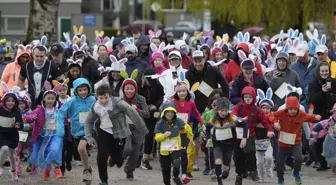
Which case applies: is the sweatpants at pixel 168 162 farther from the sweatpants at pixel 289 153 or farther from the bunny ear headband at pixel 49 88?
the bunny ear headband at pixel 49 88

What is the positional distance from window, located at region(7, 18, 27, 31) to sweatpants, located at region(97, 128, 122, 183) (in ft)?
119

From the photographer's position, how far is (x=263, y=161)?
15.3 meters

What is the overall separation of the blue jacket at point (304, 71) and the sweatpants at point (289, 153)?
358 cm

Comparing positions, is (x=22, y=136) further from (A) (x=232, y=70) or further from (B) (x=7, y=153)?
(A) (x=232, y=70)

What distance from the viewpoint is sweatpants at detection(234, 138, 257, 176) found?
14.5 meters

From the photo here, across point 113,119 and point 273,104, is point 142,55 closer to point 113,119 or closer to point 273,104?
point 273,104

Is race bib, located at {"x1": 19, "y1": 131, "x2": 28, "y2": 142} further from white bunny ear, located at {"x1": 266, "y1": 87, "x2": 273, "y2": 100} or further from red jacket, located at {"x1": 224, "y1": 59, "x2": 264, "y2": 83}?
red jacket, located at {"x1": 224, "y1": 59, "x2": 264, "y2": 83}

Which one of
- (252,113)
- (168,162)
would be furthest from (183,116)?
(168,162)

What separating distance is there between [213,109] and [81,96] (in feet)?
6.06

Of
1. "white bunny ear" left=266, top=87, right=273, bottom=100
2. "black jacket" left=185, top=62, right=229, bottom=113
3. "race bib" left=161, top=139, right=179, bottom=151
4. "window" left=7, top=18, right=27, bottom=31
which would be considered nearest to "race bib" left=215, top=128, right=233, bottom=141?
"race bib" left=161, top=139, right=179, bottom=151

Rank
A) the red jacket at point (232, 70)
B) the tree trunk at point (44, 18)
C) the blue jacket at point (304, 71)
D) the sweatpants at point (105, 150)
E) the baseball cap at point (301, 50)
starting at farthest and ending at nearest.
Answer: the tree trunk at point (44, 18), the baseball cap at point (301, 50), the blue jacket at point (304, 71), the red jacket at point (232, 70), the sweatpants at point (105, 150)

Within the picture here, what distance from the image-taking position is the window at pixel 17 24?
49875mm

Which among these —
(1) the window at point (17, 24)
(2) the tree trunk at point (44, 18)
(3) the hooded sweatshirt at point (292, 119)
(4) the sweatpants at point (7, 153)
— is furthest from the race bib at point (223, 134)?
(1) the window at point (17, 24)

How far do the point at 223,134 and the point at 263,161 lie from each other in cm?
130
